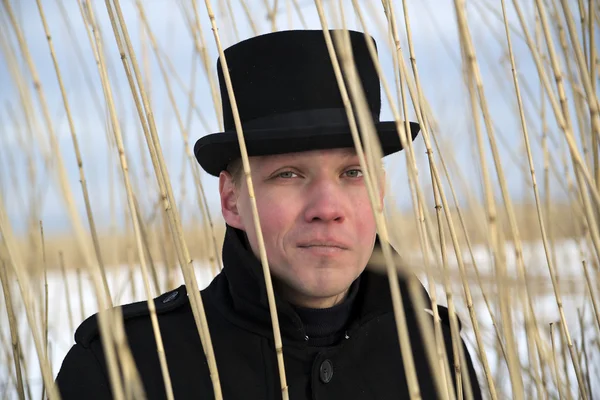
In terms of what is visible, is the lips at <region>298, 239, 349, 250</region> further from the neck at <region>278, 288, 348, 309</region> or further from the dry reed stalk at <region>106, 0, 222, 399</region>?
the dry reed stalk at <region>106, 0, 222, 399</region>

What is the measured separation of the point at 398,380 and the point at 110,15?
2.58ft

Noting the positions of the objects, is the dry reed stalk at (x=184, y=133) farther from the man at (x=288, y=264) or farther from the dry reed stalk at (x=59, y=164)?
the dry reed stalk at (x=59, y=164)

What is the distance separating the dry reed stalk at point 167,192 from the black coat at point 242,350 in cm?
24

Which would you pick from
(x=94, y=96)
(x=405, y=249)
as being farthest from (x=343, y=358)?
(x=94, y=96)

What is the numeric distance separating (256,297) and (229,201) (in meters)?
0.17

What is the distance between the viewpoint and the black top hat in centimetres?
118

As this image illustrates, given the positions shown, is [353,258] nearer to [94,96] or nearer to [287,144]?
[287,144]

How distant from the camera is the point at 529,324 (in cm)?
92

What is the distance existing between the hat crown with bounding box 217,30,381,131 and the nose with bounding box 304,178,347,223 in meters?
0.11

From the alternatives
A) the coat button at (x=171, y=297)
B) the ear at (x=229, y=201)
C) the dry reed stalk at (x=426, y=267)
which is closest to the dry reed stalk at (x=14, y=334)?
the coat button at (x=171, y=297)

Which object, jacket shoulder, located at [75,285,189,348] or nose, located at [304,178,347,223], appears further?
jacket shoulder, located at [75,285,189,348]

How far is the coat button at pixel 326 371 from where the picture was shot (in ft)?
4.00

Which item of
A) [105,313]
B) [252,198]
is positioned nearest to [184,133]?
[252,198]

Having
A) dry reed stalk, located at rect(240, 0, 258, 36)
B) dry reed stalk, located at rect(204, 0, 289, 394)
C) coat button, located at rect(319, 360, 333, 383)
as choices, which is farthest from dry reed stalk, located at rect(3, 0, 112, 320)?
dry reed stalk, located at rect(240, 0, 258, 36)
